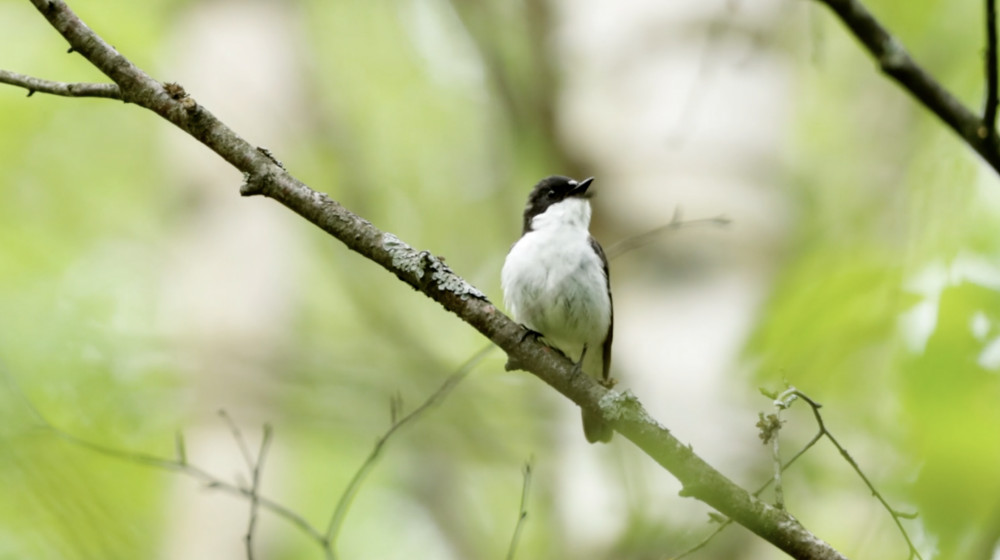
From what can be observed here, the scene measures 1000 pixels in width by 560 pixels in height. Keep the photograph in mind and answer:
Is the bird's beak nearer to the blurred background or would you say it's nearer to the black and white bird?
the black and white bird

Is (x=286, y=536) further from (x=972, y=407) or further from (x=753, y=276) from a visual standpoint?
(x=972, y=407)

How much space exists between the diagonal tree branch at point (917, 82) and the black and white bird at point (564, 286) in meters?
2.76

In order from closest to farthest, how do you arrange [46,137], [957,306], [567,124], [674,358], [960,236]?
1. [957,306]
2. [960,236]
3. [674,358]
4. [567,124]
5. [46,137]

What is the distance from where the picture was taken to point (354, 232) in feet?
8.78

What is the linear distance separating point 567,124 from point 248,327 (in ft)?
8.51

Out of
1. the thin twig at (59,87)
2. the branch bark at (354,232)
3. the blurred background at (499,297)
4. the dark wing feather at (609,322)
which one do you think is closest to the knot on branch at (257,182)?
the branch bark at (354,232)

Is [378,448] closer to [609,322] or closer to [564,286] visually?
[564,286]

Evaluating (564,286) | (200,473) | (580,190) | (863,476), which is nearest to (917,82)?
(863,476)

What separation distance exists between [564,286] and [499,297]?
122 inches

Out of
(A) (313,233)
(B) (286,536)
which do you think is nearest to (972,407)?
(B) (286,536)

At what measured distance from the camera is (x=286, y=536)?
6.16 m

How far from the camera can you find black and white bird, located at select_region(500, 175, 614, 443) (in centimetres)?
471

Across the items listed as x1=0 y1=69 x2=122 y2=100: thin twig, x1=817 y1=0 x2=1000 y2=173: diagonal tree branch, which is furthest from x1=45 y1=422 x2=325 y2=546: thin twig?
x1=817 y1=0 x2=1000 y2=173: diagonal tree branch

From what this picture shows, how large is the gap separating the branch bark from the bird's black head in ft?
8.10
